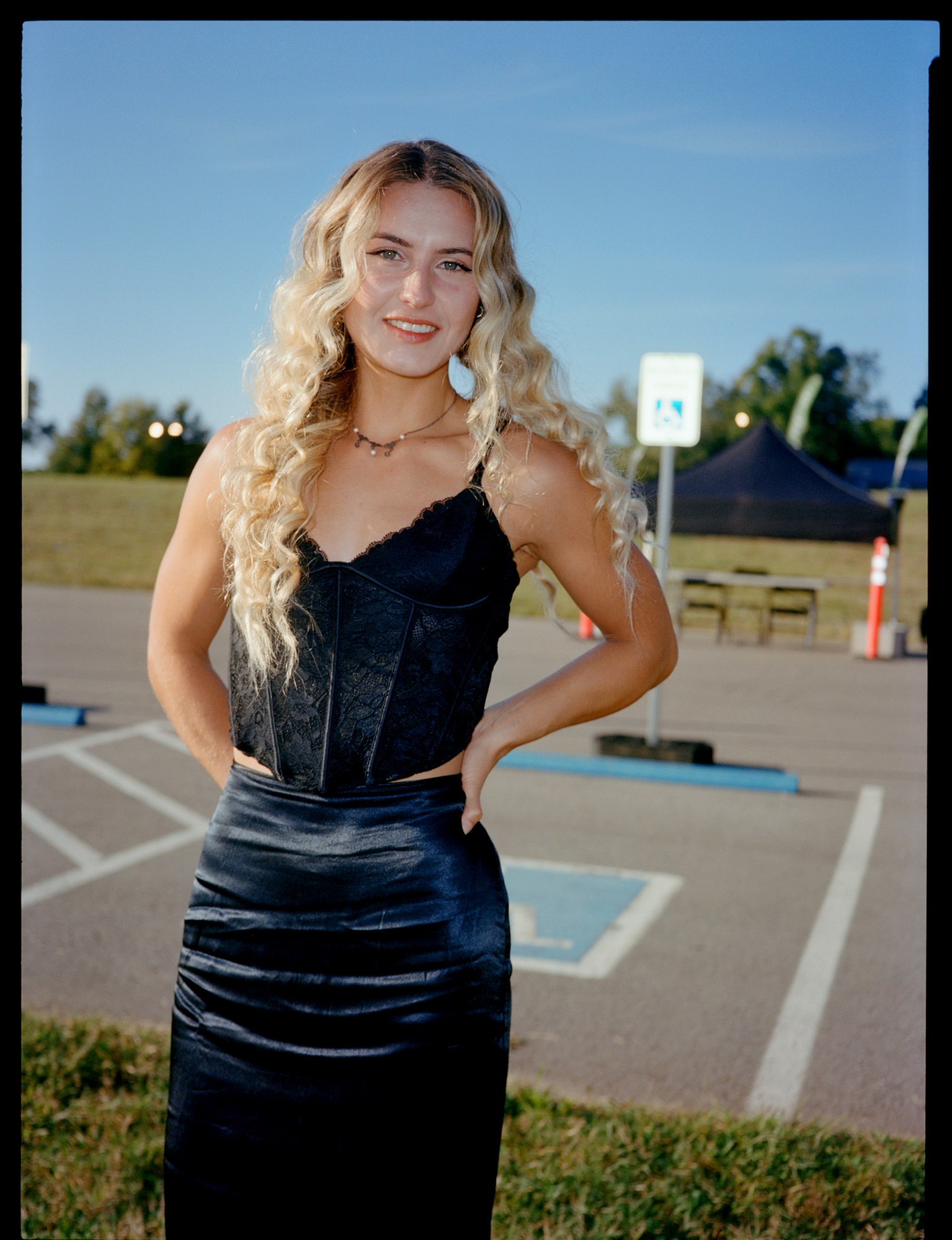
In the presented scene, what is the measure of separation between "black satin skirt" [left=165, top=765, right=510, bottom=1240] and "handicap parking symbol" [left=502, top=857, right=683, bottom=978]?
2.70 metres

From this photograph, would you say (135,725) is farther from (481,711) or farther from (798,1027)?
(481,711)

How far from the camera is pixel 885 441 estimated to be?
64375 mm

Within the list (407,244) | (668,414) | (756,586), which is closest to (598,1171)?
(407,244)

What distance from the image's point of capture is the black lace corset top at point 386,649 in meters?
1.87

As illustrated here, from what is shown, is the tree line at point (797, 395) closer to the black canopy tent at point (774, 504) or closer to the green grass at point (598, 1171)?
the black canopy tent at point (774, 504)

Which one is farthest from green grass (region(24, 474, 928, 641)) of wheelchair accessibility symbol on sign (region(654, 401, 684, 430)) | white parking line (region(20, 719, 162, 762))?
white parking line (region(20, 719, 162, 762))

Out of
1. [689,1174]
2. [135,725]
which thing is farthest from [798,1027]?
[135,725]

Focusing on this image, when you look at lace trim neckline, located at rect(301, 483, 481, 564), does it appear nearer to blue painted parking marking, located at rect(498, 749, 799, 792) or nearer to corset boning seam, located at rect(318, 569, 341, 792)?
corset boning seam, located at rect(318, 569, 341, 792)

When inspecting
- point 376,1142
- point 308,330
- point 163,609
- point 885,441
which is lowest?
point 376,1142

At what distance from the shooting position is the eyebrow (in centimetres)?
190

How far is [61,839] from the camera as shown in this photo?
624 cm

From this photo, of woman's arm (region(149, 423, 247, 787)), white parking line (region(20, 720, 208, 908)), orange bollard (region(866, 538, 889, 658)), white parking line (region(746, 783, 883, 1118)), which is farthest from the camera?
orange bollard (region(866, 538, 889, 658))

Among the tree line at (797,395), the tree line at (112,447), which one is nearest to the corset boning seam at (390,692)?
the tree line at (112,447)
